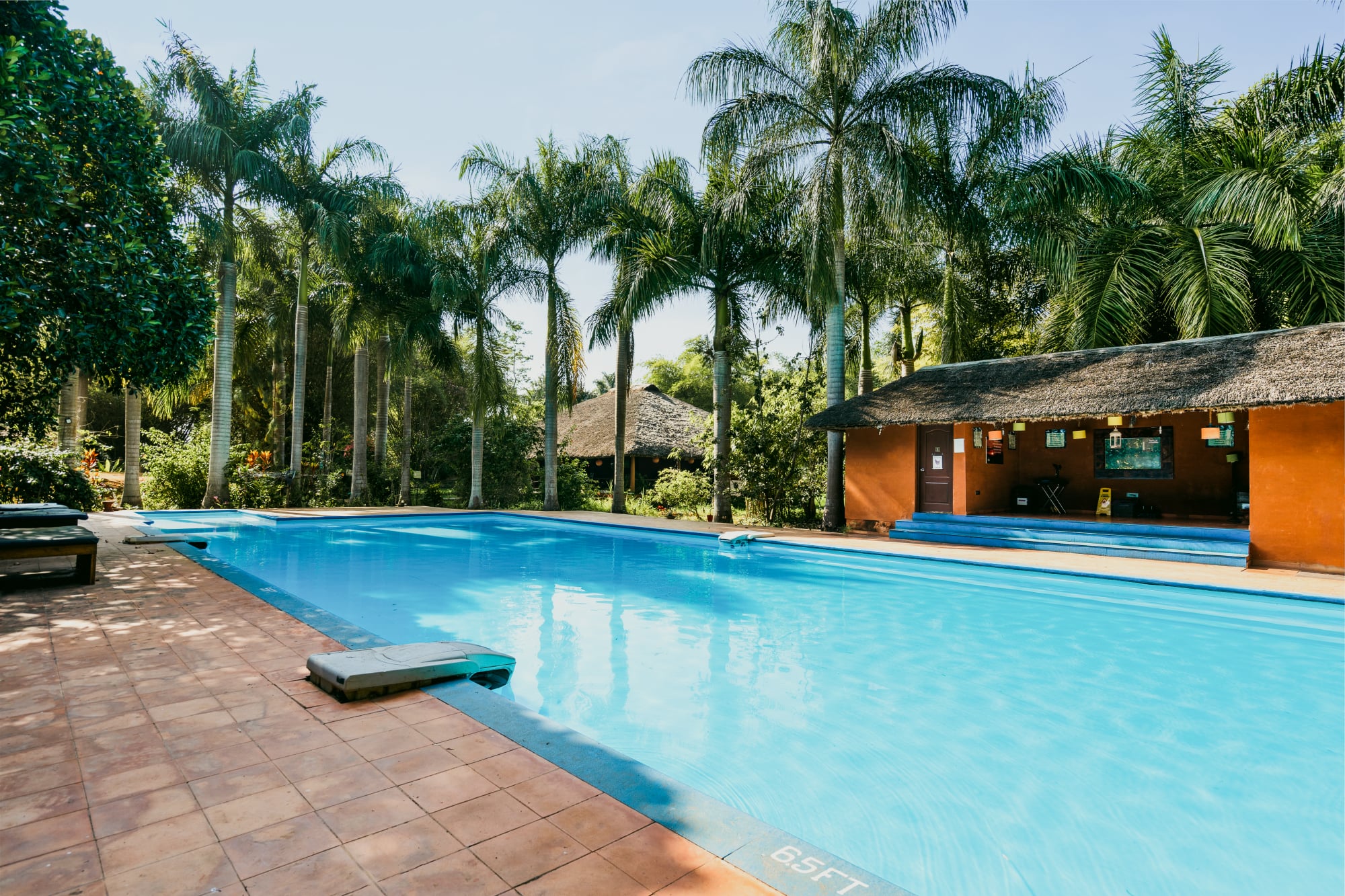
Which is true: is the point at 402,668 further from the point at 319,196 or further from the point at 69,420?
the point at 319,196

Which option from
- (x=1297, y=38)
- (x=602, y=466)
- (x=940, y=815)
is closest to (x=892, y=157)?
(x=1297, y=38)

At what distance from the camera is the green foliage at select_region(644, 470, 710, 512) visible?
1653 cm

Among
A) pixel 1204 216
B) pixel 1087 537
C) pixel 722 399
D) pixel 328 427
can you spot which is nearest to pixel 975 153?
pixel 1204 216

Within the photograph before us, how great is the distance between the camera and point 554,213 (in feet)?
52.6

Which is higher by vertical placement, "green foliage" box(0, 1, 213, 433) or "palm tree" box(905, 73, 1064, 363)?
"palm tree" box(905, 73, 1064, 363)

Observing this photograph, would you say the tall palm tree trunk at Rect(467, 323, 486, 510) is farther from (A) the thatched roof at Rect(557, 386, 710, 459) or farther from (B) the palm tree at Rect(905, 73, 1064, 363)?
(B) the palm tree at Rect(905, 73, 1064, 363)

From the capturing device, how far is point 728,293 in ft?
49.4

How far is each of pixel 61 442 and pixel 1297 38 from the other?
24.7 metres

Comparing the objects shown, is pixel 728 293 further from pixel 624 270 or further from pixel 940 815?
pixel 940 815

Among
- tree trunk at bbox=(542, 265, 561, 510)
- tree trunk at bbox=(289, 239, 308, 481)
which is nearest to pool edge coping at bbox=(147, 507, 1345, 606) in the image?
tree trunk at bbox=(542, 265, 561, 510)

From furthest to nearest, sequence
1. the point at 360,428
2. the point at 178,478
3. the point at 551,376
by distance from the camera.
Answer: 1. the point at 360,428
2. the point at 551,376
3. the point at 178,478

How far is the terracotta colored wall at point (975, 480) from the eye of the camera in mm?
12547

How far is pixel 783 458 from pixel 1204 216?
9204 mm

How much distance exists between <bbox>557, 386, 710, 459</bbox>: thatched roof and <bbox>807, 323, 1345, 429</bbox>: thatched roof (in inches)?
379
